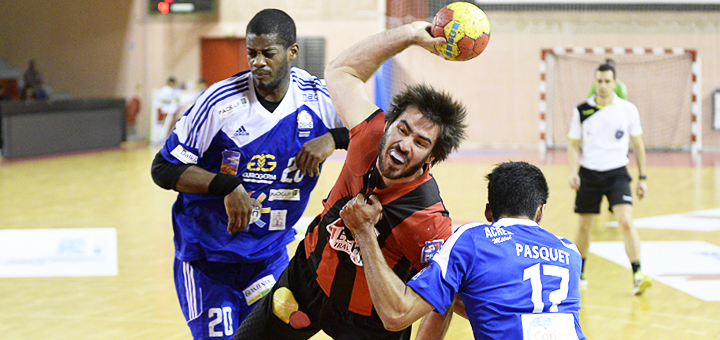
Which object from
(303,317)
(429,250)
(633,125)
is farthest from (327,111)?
(633,125)

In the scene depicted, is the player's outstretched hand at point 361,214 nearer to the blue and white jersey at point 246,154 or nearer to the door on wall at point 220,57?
the blue and white jersey at point 246,154

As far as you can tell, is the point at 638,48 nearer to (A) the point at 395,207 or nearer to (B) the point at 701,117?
(B) the point at 701,117

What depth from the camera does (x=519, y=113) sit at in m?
19.5

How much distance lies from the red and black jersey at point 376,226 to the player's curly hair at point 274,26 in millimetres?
915

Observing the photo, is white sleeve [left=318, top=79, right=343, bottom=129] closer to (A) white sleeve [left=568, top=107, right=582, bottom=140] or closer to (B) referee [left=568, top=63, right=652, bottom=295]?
(B) referee [left=568, top=63, right=652, bottom=295]

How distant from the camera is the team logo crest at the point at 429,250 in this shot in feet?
9.11

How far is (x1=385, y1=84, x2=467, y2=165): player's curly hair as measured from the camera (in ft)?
8.90

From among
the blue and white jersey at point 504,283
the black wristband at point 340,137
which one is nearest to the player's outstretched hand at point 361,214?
the blue and white jersey at point 504,283

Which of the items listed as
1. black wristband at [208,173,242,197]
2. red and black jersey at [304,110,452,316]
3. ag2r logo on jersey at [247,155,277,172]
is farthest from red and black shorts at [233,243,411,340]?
ag2r logo on jersey at [247,155,277,172]

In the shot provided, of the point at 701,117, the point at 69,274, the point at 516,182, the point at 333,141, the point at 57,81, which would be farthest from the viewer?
the point at 57,81

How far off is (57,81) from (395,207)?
2254 cm

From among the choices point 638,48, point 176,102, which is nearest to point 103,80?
point 176,102

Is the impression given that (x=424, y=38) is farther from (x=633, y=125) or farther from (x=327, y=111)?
(x=633, y=125)

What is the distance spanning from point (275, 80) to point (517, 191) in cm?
145
